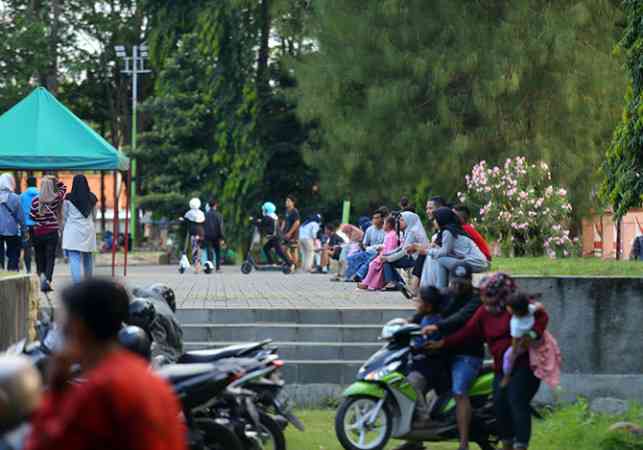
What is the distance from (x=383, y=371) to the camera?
34.7 ft

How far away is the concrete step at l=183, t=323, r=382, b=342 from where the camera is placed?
51.0ft

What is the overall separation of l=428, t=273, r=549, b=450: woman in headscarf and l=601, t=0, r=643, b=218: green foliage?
37.6 feet

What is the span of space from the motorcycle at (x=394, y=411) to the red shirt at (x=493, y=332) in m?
0.32

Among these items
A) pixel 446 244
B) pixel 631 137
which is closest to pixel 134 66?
pixel 631 137

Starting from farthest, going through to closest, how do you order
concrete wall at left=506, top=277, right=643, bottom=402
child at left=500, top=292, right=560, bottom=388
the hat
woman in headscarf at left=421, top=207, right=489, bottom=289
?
1. woman in headscarf at left=421, top=207, right=489, bottom=289
2. concrete wall at left=506, top=277, right=643, bottom=402
3. the hat
4. child at left=500, top=292, right=560, bottom=388

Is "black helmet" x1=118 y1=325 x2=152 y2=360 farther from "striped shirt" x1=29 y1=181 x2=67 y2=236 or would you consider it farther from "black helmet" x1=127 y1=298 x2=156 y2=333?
"striped shirt" x1=29 y1=181 x2=67 y2=236

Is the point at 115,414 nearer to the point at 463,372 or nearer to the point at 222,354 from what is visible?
the point at 222,354

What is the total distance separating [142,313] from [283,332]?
5.87m

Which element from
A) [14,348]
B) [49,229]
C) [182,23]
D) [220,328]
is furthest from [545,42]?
[14,348]

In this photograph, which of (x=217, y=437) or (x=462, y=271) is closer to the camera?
Answer: (x=217, y=437)

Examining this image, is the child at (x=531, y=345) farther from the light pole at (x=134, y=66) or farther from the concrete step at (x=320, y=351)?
the light pole at (x=134, y=66)

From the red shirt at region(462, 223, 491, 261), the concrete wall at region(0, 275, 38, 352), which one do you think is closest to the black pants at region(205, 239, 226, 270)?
the red shirt at region(462, 223, 491, 261)

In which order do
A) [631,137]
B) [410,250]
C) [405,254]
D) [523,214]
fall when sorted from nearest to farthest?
[410,250], [405,254], [631,137], [523,214]

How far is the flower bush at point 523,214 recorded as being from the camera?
23.8 meters
